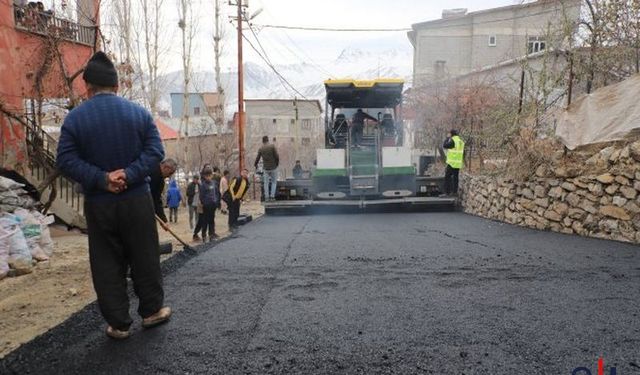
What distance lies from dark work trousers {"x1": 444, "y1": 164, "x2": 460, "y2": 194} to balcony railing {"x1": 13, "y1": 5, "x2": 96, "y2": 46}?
8495 millimetres

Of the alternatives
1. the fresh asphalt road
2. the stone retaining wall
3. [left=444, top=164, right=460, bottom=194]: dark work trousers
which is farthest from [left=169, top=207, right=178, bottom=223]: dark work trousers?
the fresh asphalt road

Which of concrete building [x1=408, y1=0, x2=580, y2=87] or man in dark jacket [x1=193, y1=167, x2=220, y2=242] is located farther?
concrete building [x1=408, y1=0, x2=580, y2=87]

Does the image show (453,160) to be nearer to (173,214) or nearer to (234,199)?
(234,199)

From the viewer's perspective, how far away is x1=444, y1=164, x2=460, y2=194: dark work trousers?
11.5 meters

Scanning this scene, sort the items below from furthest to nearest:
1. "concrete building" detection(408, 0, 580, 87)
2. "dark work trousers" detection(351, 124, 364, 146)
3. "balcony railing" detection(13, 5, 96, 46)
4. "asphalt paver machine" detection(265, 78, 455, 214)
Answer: "concrete building" detection(408, 0, 580, 87) < "dark work trousers" detection(351, 124, 364, 146) < "asphalt paver machine" detection(265, 78, 455, 214) < "balcony railing" detection(13, 5, 96, 46)

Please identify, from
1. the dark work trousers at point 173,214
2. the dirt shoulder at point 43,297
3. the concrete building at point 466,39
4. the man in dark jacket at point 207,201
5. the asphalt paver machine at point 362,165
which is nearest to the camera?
the dirt shoulder at point 43,297

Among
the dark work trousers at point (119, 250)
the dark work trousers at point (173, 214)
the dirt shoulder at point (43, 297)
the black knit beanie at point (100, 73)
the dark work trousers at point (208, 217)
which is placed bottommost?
the dark work trousers at point (173, 214)

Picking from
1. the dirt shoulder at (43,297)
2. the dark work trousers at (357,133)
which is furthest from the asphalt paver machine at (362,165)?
the dirt shoulder at (43,297)

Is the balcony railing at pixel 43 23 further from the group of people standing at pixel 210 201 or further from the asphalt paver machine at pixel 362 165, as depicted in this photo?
the asphalt paver machine at pixel 362 165

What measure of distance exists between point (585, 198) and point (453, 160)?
14.5ft

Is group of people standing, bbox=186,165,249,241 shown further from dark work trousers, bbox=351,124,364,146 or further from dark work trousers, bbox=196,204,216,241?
dark work trousers, bbox=351,124,364,146

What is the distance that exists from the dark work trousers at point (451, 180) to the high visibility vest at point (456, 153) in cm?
21

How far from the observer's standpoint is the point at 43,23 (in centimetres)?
1045

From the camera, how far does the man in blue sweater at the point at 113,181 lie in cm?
280
